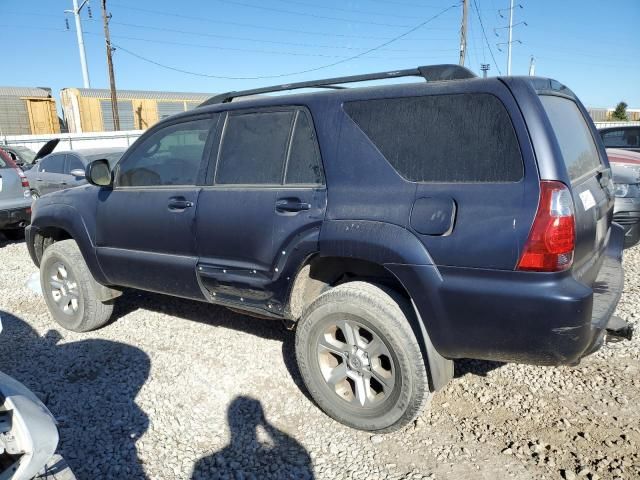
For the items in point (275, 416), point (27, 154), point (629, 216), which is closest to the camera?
point (275, 416)

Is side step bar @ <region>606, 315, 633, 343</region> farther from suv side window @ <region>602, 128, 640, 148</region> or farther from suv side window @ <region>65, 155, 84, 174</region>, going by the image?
suv side window @ <region>65, 155, 84, 174</region>

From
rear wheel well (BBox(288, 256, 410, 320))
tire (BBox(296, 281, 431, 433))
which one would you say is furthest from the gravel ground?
rear wheel well (BBox(288, 256, 410, 320))

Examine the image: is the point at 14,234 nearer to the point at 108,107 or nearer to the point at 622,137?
the point at 622,137

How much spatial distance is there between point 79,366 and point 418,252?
277 cm

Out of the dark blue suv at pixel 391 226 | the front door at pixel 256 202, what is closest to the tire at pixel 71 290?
the dark blue suv at pixel 391 226

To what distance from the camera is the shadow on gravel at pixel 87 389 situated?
104 inches

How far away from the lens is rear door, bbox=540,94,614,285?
235 centimetres

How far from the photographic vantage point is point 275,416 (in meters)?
2.98

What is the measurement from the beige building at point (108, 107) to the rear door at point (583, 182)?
2715 cm

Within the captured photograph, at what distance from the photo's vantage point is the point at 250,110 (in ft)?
10.6

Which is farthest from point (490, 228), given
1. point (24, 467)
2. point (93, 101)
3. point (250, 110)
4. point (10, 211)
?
point (93, 101)

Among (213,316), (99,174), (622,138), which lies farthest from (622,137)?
(99,174)

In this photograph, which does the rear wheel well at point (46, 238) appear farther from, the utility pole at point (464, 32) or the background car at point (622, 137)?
the utility pole at point (464, 32)

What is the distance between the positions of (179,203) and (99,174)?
0.88 metres
